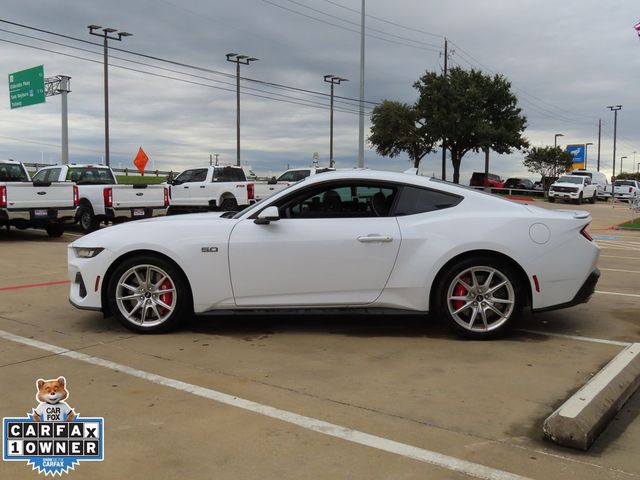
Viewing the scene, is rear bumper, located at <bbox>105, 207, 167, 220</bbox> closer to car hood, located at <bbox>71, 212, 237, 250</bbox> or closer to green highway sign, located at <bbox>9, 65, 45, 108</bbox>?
car hood, located at <bbox>71, 212, 237, 250</bbox>

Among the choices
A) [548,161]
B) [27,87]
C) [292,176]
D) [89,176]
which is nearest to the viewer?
[89,176]

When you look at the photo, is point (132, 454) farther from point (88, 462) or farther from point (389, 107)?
point (389, 107)

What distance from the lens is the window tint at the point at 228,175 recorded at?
62.9ft

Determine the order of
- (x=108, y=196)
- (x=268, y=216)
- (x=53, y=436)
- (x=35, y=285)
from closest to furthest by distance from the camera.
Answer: (x=53, y=436)
(x=268, y=216)
(x=35, y=285)
(x=108, y=196)

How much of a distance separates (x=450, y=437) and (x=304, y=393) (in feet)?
3.51

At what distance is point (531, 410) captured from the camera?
12.4 feet

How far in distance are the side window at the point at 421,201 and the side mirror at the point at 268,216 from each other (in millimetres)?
1076

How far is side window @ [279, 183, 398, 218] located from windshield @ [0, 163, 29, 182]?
509 inches

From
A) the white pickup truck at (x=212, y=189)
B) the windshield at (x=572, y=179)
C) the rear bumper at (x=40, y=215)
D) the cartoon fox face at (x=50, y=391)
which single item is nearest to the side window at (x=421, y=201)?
the cartoon fox face at (x=50, y=391)

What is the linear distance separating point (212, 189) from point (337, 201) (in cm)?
1401

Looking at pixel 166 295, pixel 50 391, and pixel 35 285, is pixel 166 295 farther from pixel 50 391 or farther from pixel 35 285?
pixel 35 285

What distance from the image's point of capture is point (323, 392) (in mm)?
4035

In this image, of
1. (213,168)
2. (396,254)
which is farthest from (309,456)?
(213,168)

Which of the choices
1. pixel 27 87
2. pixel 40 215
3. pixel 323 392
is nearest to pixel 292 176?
pixel 40 215
